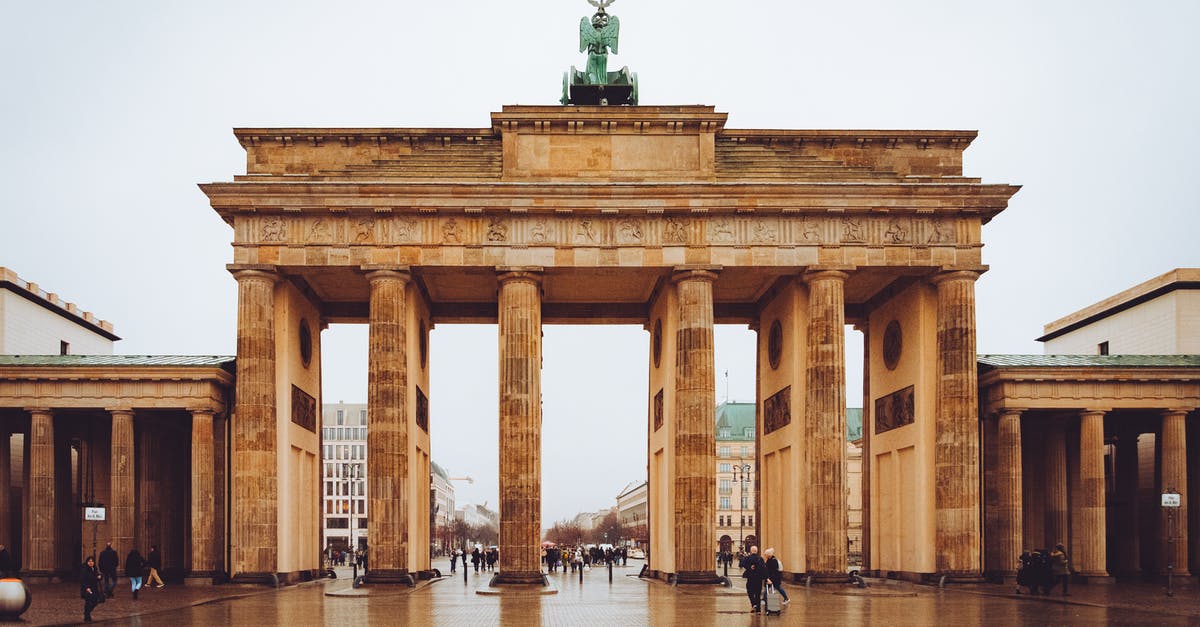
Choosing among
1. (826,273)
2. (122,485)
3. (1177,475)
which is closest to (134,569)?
(122,485)

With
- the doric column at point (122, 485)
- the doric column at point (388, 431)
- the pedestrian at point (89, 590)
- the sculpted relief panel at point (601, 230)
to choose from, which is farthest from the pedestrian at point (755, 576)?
the doric column at point (122, 485)

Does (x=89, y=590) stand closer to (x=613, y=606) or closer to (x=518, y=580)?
(x=613, y=606)

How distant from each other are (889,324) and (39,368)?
31729mm

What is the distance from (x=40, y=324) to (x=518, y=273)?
32239 millimetres

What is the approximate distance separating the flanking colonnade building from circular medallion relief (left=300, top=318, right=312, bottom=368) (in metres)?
2.14

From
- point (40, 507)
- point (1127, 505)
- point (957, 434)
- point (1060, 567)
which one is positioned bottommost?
point (1060, 567)

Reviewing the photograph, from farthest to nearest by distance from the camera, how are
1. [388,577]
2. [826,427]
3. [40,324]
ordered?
1. [40,324]
2. [826,427]
3. [388,577]

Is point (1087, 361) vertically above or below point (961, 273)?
below

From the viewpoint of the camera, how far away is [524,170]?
44.7 meters

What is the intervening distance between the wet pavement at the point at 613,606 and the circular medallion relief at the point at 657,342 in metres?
9.72

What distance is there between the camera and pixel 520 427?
43656 millimetres

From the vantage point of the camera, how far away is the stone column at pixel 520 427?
42.9 m

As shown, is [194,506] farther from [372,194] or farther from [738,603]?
[738,603]

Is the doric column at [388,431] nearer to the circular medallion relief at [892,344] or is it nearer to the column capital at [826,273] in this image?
the column capital at [826,273]
